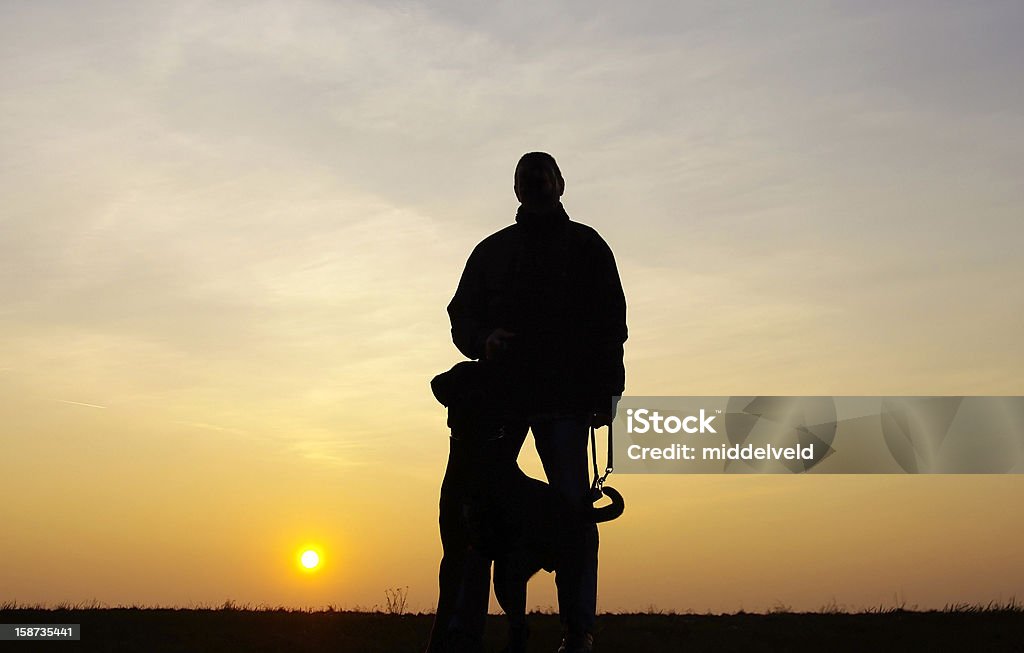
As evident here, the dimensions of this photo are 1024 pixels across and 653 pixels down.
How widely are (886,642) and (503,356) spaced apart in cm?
375

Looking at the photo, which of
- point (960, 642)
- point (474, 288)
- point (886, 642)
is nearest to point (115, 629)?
point (474, 288)

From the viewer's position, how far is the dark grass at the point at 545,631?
7.55 meters

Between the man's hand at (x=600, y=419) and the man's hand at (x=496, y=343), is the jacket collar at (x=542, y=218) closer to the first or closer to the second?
the man's hand at (x=496, y=343)

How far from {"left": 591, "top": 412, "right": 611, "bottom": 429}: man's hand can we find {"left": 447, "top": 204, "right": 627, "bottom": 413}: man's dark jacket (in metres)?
0.04

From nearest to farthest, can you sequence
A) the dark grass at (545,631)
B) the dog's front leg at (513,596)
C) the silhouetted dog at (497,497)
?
the silhouetted dog at (497,497) → the dog's front leg at (513,596) → the dark grass at (545,631)

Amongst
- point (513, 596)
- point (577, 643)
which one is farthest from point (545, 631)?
point (513, 596)

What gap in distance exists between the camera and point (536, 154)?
6387 mm

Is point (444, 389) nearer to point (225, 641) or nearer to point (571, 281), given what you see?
point (571, 281)

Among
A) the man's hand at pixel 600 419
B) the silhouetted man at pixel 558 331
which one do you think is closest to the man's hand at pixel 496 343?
the silhouetted man at pixel 558 331

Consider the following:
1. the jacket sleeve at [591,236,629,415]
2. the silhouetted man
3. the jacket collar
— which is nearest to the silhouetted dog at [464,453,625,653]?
the silhouetted man

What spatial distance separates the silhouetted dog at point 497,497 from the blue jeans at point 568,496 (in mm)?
276

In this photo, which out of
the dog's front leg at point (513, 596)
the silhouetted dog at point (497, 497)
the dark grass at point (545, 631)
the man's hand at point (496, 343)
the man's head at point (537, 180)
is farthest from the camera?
the dark grass at point (545, 631)

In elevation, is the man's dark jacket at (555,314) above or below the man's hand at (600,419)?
above

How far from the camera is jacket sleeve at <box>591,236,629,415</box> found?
6.29m
